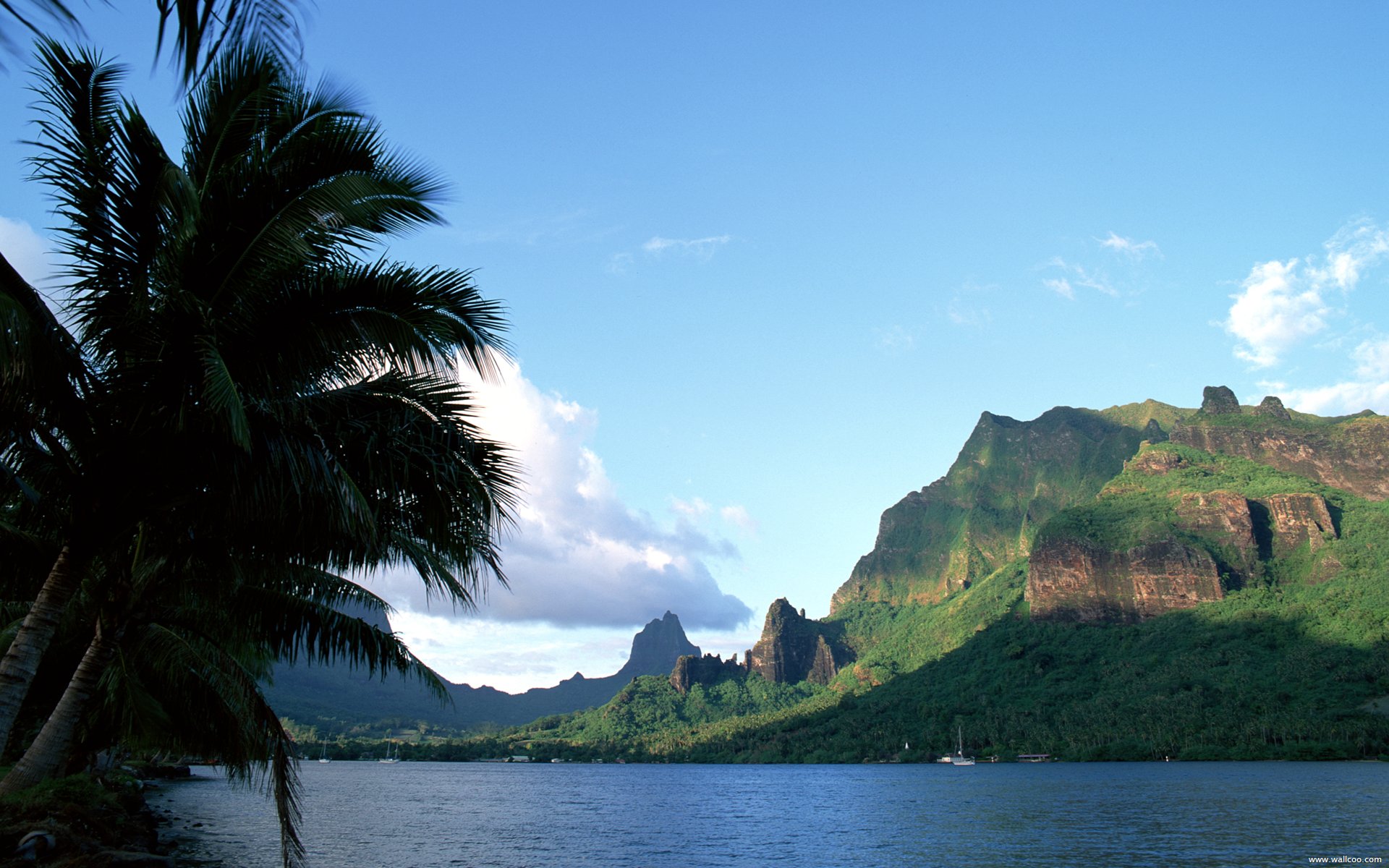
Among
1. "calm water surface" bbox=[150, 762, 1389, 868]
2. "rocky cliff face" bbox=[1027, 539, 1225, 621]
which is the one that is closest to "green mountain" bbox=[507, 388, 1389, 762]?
"rocky cliff face" bbox=[1027, 539, 1225, 621]

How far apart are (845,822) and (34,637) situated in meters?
49.2

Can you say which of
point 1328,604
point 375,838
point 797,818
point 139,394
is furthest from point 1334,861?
point 1328,604

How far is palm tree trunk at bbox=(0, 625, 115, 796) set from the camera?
9336 mm

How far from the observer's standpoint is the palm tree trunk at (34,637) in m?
7.54

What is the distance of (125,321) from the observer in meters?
7.87

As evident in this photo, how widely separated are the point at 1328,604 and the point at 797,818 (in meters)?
127

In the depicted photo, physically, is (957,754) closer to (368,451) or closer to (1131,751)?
(1131,751)

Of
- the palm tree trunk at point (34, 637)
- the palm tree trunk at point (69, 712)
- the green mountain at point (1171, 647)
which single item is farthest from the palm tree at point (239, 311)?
the green mountain at point (1171, 647)

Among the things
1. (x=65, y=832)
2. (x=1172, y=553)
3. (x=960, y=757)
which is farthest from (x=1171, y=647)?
(x=65, y=832)

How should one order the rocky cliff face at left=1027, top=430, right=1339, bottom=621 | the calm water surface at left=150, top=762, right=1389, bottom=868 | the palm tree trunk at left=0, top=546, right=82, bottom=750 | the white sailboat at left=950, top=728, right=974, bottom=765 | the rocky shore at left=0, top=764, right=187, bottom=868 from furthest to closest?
the rocky cliff face at left=1027, top=430, right=1339, bottom=621 → the white sailboat at left=950, top=728, right=974, bottom=765 → the calm water surface at left=150, top=762, right=1389, bottom=868 → the rocky shore at left=0, top=764, right=187, bottom=868 → the palm tree trunk at left=0, top=546, right=82, bottom=750

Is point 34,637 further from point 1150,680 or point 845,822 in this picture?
point 1150,680

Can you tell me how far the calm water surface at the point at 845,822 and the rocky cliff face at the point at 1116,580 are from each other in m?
71.0

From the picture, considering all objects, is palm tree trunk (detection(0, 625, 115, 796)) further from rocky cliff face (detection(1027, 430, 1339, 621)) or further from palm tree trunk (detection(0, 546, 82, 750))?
rocky cliff face (detection(1027, 430, 1339, 621))

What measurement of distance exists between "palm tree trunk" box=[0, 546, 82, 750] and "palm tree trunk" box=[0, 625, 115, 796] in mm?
1555
